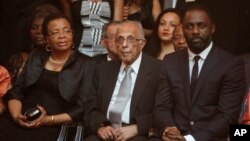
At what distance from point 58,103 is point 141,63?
86 centimetres

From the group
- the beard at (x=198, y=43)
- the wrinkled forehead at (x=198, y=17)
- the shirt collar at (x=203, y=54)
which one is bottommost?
the shirt collar at (x=203, y=54)

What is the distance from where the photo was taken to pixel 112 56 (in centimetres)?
527

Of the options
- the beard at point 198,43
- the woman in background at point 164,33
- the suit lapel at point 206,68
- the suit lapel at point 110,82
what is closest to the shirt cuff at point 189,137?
the suit lapel at point 206,68

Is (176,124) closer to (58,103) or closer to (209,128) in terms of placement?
(209,128)

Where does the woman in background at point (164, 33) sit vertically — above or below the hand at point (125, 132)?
above

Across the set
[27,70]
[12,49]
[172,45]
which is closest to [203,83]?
[172,45]

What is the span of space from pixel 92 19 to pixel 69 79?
3.01 ft

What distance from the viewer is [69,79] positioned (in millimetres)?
4840

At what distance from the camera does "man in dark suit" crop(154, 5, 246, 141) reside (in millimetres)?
4109

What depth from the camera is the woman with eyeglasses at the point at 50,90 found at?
4738 millimetres

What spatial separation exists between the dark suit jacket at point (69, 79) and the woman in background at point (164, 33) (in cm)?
79

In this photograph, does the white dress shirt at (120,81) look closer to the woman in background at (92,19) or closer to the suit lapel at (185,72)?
the suit lapel at (185,72)

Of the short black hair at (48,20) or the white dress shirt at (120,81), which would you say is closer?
the white dress shirt at (120,81)

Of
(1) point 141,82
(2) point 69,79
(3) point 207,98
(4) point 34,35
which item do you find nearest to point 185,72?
(3) point 207,98
